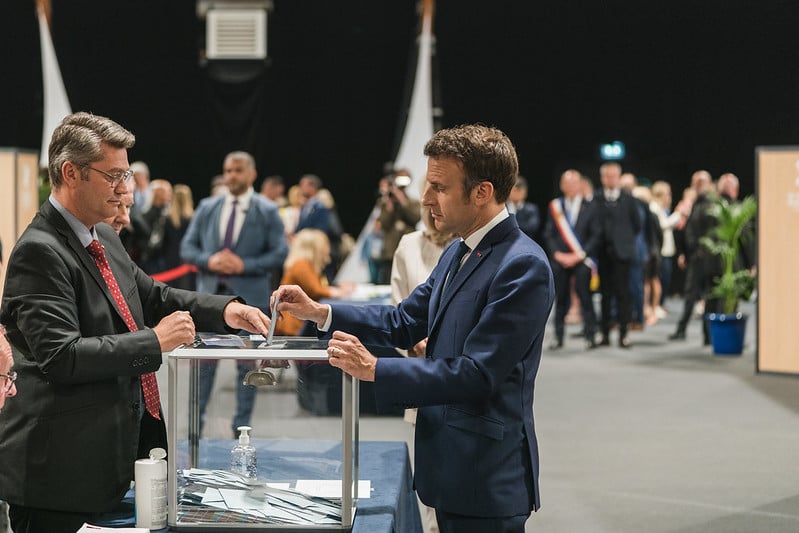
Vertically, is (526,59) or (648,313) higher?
(526,59)

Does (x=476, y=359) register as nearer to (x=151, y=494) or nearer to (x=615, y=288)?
(x=151, y=494)

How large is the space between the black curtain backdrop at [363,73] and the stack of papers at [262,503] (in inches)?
369

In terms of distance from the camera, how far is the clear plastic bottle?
2.22 meters

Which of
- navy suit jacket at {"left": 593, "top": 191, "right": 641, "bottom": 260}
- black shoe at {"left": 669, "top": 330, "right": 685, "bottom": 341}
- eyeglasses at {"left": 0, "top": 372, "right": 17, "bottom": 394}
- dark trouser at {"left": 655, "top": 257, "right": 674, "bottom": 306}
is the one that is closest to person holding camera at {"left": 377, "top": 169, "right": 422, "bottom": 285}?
navy suit jacket at {"left": 593, "top": 191, "right": 641, "bottom": 260}

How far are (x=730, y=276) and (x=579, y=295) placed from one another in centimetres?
142

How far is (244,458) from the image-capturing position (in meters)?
2.22

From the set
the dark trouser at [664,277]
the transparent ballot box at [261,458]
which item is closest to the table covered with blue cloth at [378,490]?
the transparent ballot box at [261,458]

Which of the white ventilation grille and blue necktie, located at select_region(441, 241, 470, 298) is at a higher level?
the white ventilation grille

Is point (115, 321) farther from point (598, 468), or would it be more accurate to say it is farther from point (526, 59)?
point (526, 59)

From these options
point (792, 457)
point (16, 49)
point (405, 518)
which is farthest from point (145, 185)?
point (405, 518)

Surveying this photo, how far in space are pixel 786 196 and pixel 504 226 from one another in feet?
20.2

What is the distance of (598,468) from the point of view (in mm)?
5293

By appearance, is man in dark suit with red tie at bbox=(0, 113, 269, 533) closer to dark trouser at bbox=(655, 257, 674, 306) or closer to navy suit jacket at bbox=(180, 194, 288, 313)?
navy suit jacket at bbox=(180, 194, 288, 313)

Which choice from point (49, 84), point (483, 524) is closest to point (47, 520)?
point (483, 524)
